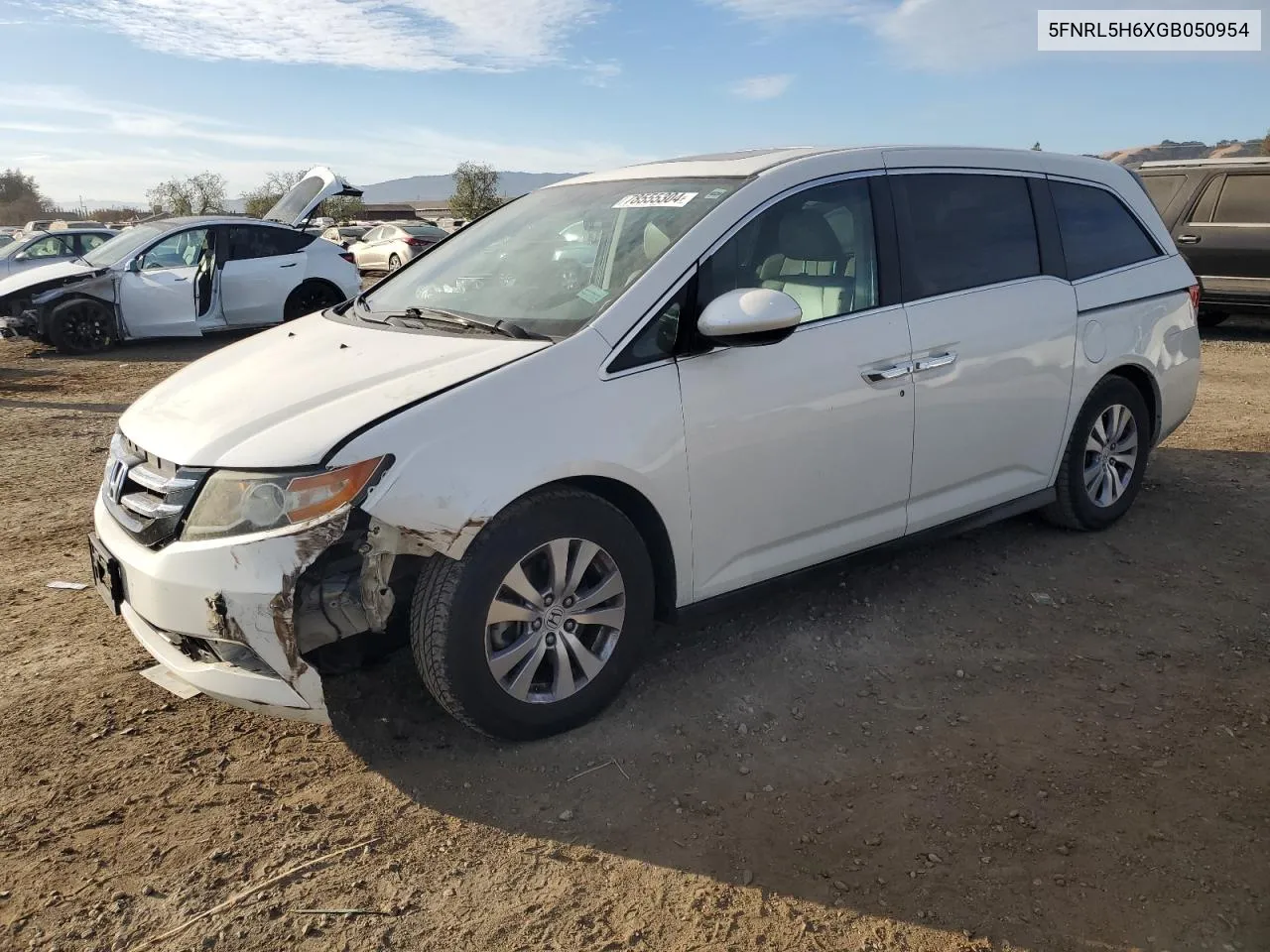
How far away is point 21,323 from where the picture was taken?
11172 millimetres

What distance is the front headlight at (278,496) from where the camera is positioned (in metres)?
2.68

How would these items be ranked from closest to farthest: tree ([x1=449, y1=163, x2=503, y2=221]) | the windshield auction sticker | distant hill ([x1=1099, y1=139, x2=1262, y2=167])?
the windshield auction sticker < distant hill ([x1=1099, y1=139, x2=1262, y2=167]) < tree ([x1=449, y1=163, x2=503, y2=221])

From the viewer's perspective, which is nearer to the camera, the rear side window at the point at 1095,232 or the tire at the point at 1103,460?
the rear side window at the point at 1095,232

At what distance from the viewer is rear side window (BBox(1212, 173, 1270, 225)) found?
10.5 metres

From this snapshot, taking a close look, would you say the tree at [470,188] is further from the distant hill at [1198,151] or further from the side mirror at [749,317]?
the side mirror at [749,317]

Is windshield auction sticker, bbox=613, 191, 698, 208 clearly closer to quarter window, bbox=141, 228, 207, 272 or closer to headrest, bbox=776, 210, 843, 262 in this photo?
headrest, bbox=776, 210, 843, 262

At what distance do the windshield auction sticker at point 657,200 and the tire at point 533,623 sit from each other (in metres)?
1.21

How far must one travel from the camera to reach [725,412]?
3.25 m

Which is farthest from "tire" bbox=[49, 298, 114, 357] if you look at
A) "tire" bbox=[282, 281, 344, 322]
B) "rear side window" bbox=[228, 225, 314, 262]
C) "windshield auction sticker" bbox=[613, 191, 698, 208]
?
"windshield auction sticker" bbox=[613, 191, 698, 208]

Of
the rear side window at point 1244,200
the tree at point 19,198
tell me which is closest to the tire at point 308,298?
the rear side window at point 1244,200

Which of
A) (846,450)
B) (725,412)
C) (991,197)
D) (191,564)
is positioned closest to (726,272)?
(725,412)

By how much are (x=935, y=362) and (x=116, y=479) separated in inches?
115

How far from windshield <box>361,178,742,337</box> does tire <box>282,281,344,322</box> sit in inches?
332

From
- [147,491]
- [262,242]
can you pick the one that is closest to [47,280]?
[262,242]
